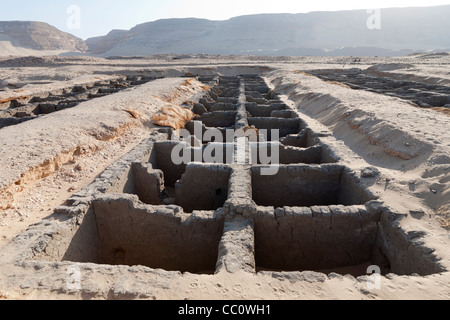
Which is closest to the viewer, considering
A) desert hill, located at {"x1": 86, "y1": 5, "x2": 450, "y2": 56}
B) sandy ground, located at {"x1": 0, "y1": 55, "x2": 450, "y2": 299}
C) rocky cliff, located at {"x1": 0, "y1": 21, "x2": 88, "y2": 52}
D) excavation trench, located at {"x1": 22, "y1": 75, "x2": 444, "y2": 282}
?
sandy ground, located at {"x1": 0, "y1": 55, "x2": 450, "y2": 299}

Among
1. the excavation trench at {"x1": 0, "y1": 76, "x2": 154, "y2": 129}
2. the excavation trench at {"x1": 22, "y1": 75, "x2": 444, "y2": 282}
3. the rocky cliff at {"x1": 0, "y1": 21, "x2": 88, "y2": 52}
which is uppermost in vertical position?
the rocky cliff at {"x1": 0, "y1": 21, "x2": 88, "y2": 52}

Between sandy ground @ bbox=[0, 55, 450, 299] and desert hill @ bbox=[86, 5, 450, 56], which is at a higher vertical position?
desert hill @ bbox=[86, 5, 450, 56]

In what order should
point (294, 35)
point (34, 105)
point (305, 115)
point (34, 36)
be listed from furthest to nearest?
point (294, 35) → point (34, 36) → point (34, 105) → point (305, 115)

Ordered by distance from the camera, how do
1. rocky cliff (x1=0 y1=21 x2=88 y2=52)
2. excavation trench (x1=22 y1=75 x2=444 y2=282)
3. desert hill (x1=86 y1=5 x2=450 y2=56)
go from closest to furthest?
excavation trench (x1=22 y1=75 x2=444 y2=282)
rocky cliff (x1=0 y1=21 x2=88 y2=52)
desert hill (x1=86 y1=5 x2=450 y2=56)

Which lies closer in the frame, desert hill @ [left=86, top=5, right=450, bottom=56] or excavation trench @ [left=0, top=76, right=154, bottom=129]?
excavation trench @ [left=0, top=76, right=154, bottom=129]

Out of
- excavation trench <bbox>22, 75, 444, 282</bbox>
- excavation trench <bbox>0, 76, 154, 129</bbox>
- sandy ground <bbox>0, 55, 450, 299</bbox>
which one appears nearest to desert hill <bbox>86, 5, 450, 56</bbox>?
excavation trench <bbox>0, 76, 154, 129</bbox>

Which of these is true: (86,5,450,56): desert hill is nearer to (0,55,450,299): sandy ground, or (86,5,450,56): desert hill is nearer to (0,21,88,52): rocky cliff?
(0,21,88,52): rocky cliff

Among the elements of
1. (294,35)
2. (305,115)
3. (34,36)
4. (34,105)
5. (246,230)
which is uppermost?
(294,35)

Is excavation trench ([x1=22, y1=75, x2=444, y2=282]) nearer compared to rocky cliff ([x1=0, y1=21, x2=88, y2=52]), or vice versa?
excavation trench ([x1=22, y1=75, x2=444, y2=282])

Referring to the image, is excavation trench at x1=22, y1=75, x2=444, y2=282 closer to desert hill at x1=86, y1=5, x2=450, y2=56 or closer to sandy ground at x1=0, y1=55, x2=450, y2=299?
sandy ground at x1=0, y1=55, x2=450, y2=299

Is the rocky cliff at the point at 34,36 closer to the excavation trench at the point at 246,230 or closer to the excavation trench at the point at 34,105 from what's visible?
the excavation trench at the point at 34,105

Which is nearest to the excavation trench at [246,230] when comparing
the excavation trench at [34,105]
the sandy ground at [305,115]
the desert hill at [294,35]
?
the sandy ground at [305,115]

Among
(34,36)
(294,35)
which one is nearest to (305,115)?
(34,36)

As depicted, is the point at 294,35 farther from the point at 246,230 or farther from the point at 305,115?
the point at 246,230
